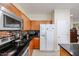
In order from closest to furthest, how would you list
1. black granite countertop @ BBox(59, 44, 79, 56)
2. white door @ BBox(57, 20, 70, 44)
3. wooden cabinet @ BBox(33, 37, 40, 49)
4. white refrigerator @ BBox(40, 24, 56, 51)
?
black granite countertop @ BBox(59, 44, 79, 56) → white door @ BBox(57, 20, 70, 44) → white refrigerator @ BBox(40, 24, 56, 51) → wooden cabinet @ BBox(33, 37, 40, 49)

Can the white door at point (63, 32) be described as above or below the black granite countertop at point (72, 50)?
above

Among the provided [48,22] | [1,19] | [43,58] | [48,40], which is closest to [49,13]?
[48,22]

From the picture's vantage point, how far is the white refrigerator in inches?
222

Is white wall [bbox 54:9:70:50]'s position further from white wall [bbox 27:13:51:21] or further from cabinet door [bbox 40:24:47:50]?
white wall [bbox 27:13:51:21]

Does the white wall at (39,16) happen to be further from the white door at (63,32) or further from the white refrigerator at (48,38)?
the white door at (63,32)

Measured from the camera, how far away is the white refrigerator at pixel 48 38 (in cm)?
564

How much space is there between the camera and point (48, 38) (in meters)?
5.69

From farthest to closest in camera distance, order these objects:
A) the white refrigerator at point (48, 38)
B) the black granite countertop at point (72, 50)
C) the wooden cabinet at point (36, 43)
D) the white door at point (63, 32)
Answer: the wooden cabinet at point (36, 43), the white refrigerator at point (48, 38), the white door at point (63, 32), the black granite countertop at point (72, 50)

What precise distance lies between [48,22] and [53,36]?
1.03 metres

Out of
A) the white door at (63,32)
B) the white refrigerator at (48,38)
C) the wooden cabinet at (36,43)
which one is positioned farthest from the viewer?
the wooden cabinet at (36,43)

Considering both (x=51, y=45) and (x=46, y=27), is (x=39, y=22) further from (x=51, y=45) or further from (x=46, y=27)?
(x=51, y=45)

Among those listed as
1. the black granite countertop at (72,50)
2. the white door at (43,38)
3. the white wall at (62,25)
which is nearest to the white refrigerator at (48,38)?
the white door at (43,38)

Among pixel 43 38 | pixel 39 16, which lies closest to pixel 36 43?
pixel 43 38

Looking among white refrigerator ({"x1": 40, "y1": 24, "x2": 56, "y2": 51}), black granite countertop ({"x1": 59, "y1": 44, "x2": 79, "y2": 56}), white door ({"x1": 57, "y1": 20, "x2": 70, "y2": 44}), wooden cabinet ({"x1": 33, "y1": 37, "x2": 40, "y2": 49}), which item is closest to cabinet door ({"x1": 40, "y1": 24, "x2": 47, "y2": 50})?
white refrigerator ({"x1": 40, "y1": 24, "x2": 56, "y2": 51})
